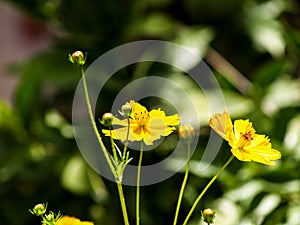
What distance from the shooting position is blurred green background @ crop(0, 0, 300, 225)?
37.1 inches

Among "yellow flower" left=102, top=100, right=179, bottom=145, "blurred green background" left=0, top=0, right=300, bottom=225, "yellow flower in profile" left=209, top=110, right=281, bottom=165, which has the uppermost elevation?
"yellow flower" left=102, top=100, right=179, bottom=145

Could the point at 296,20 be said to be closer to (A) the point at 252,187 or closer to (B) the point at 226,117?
(A) the point at 252,187

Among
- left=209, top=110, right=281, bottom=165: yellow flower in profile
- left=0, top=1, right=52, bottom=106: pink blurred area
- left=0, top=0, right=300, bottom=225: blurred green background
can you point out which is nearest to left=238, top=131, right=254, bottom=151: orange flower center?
left=209, top=110, right=281, bottom=165: yellow flower in profile

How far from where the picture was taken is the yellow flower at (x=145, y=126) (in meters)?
0.41

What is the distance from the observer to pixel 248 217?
89 centimetres

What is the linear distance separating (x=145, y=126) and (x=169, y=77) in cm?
82

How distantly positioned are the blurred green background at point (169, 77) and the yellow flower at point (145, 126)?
45 cm

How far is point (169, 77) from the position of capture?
48.8 inches

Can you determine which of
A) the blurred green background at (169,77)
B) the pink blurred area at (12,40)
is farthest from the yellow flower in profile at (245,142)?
the pink blurred area at (12,40)

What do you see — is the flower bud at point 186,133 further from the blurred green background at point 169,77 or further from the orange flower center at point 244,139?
the blurred green background at point 169,77

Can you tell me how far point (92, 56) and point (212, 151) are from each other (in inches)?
17.3

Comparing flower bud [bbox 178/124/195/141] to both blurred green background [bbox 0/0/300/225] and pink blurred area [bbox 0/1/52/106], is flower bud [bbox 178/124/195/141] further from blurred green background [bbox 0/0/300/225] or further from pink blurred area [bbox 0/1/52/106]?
pink blurred area [bbox 0/1/52/106]

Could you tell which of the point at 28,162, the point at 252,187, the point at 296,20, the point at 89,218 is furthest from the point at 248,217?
the point at 296,20

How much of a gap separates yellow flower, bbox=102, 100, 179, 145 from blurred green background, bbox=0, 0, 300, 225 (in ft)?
1.48
